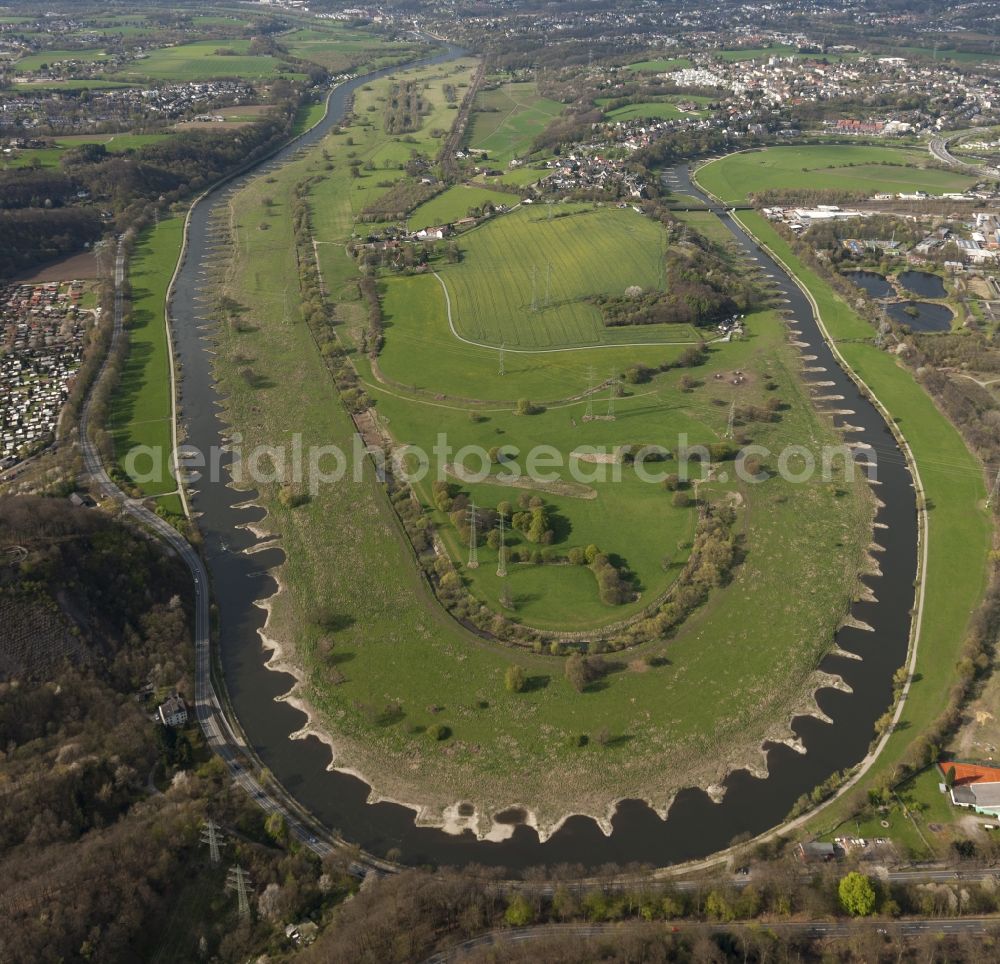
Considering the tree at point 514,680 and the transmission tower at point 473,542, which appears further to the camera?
the transmission tower at point 473,542

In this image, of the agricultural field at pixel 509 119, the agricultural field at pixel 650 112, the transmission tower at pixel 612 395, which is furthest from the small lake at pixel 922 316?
the agricultural field at pixel 650 112

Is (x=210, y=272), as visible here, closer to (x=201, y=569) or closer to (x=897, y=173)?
(x=201, y=569)

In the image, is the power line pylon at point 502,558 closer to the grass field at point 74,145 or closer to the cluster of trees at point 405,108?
the grass field at point 74,145

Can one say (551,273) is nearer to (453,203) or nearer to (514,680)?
(453,203)

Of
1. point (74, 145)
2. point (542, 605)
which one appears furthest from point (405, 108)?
point (542, 605)

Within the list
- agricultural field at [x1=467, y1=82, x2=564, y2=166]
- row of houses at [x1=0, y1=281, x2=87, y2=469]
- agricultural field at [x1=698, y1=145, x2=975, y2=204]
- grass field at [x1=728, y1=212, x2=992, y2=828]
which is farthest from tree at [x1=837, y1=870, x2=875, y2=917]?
agricultural field at [x1=467, y1=82, x2=564, y2=166]

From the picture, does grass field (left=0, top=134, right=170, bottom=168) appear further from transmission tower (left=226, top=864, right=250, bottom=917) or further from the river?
transmission tower (left=226, top=864, right=250, bottom=917)
